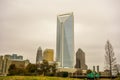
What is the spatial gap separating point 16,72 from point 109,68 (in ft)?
171

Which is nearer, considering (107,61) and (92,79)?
(92,79)

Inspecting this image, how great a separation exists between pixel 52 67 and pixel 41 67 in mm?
6253

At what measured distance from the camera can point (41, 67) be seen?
294ft

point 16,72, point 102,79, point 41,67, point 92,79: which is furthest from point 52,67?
point 92,79

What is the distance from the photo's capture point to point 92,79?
127 feet

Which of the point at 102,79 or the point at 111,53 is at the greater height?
the point at 111,53

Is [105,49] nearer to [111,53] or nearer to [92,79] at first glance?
[111,53]

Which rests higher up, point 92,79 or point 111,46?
point 111,46

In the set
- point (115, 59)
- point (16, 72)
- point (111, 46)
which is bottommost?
point (16, 72)

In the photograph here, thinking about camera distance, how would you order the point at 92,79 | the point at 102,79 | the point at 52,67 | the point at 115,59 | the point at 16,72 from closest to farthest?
1. the point at 92,79
2. the point at 115,59
3. the point at 102,79
4. the point at 16,72
5. the point at 52,67

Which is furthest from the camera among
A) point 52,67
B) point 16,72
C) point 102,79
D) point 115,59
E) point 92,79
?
point 52,67

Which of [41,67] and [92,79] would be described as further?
[41,67]

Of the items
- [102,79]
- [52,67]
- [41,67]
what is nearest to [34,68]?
[41,67]

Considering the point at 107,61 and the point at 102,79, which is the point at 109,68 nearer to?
the point at 107,61
